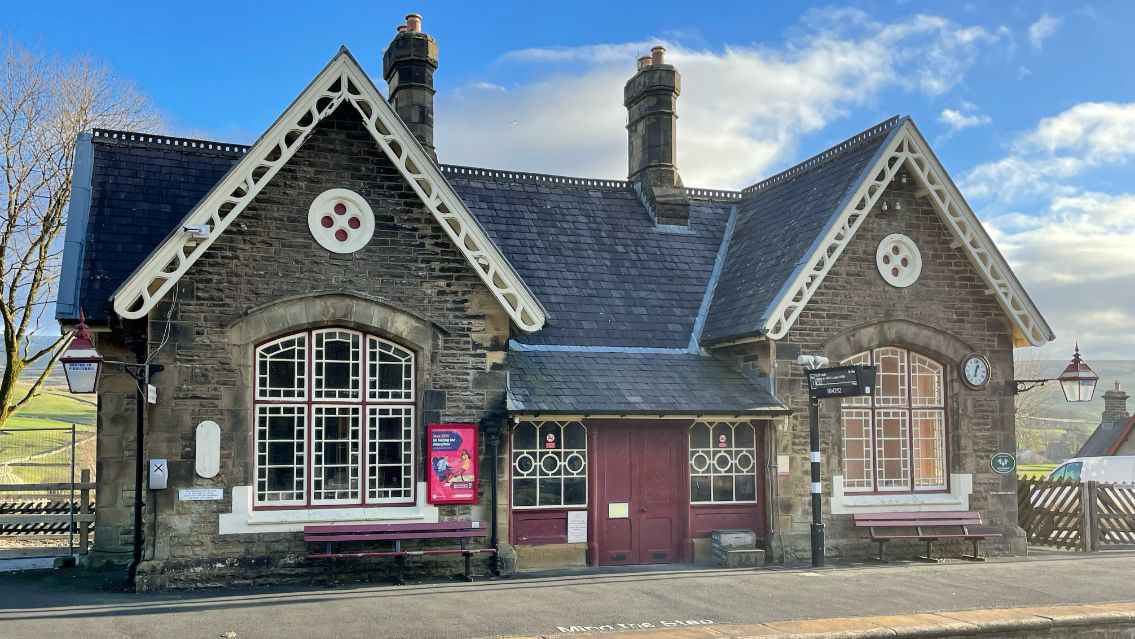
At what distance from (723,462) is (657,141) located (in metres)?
7.13

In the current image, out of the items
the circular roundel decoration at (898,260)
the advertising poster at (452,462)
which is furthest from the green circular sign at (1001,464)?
the advertising poster at (452,462)

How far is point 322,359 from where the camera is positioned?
Result: 14.0m

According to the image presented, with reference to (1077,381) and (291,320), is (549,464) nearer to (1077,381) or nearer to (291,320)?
(291,320)

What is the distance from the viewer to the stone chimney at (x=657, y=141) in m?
20.1

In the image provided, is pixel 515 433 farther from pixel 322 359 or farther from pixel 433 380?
pixel 322 359

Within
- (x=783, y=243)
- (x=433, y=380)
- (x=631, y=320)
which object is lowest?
(x=433, y=380)

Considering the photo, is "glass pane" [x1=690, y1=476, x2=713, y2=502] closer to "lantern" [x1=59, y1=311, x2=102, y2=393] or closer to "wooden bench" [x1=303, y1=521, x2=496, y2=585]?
"wooden bench" [x1=303, y1=521, x2=496, y2=585]

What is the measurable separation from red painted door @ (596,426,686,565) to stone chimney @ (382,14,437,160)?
248 inches

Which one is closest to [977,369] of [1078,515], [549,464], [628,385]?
[1078,515]

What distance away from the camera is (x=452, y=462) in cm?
1423

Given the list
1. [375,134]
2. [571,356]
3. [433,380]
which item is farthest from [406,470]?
[375,134]

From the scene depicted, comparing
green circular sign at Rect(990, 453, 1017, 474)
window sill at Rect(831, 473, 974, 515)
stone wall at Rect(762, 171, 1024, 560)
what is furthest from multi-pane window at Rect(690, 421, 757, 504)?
green circular sign at Rect(990, 453, 1017, 474)

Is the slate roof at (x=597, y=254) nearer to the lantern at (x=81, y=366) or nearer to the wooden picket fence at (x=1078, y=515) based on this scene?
the lantern at (x=81, y=366)

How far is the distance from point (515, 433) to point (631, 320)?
130 inches
